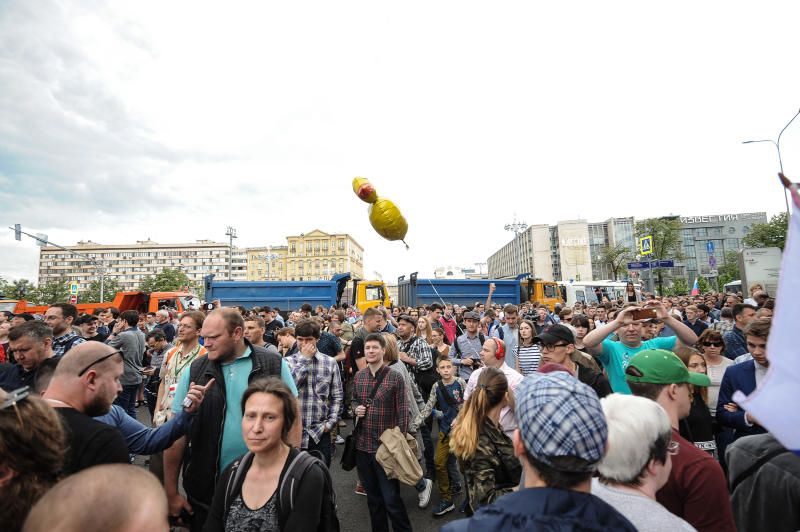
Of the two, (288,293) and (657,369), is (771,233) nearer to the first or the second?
(288,293)

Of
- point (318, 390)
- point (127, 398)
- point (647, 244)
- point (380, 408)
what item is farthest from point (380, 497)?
point (647, 244)

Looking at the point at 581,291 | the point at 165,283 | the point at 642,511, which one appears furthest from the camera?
the point at 165,283

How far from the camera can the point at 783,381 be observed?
3.30 ft

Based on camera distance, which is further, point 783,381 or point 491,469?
point 491,469

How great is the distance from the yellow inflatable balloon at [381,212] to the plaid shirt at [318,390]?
417 centimetres

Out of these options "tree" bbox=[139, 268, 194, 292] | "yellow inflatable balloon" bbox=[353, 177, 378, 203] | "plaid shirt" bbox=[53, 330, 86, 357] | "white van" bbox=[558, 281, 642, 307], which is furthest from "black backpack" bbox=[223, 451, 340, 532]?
"tree" bbox=[139, 268, 194, 292]

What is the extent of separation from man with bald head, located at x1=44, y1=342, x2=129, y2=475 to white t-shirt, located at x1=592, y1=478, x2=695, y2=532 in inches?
80.5

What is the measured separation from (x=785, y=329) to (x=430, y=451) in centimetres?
464

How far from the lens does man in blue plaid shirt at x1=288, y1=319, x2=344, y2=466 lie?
12.2 ft

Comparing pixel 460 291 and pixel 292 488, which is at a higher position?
pixel 460 291

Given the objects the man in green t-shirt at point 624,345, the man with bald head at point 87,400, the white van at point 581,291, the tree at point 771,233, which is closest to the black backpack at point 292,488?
the man with bald head at point 87,400

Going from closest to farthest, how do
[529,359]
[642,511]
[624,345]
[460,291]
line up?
[642,511] → [624,345] → [529,359] → [460,291]

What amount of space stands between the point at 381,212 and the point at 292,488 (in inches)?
239

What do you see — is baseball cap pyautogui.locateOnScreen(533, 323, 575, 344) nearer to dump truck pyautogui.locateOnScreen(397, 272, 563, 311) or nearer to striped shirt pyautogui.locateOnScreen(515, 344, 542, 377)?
striped shirt pyautogui.locateOnScreen(515, 344, 542, 377)
